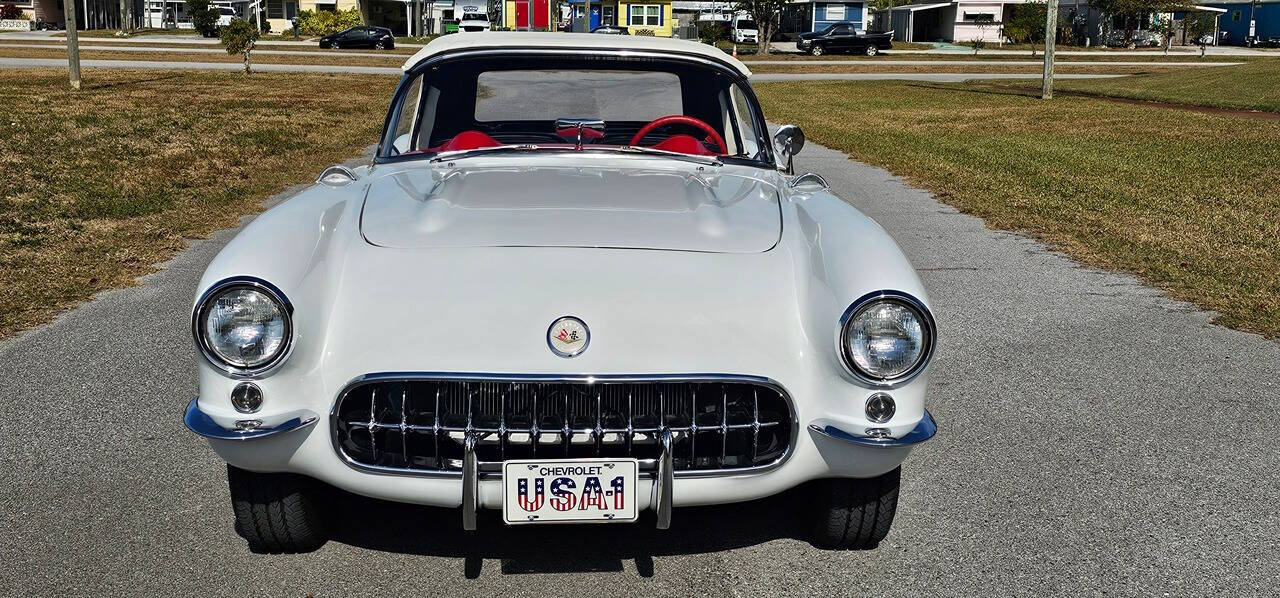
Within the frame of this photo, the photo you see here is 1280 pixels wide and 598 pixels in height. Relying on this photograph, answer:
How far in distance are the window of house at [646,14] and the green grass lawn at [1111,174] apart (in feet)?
152

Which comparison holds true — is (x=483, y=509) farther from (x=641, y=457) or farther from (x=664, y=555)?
(x=664, y=555)

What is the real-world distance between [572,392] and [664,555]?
2.31 feet

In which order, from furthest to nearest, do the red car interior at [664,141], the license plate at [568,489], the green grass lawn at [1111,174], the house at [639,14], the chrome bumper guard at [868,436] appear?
the house at [639,14]
the green grass lawn at [1111,174]
the red car interior at [664,141]
the chrome bumper guard at [868,436]
the license plate at [568,489]

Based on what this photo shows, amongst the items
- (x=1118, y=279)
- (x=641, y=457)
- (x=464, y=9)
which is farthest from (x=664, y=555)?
(x=464, y=9)

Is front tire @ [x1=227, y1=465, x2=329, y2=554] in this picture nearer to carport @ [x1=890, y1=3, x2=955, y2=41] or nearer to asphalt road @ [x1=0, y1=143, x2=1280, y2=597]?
asphalt road @ [x1=0, y1=143, x2=1280, y2=597]

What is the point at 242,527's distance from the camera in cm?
325

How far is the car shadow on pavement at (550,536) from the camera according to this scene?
3.34 metres

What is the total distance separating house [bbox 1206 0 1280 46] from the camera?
70375 millimetres

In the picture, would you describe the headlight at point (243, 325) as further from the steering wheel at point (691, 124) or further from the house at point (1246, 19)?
the house at point (1246, 19)

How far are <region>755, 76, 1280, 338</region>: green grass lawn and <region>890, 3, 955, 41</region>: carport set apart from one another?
51982 mm

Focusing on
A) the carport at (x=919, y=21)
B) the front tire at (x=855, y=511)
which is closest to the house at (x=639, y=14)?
the carport at (x=919, y=21)

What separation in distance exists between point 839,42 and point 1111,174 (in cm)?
4048

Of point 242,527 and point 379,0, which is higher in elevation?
point 379,0

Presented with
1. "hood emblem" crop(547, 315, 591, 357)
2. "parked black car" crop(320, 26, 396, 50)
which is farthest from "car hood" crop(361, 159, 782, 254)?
"parked black car" crop(320, 26, 396, 50)
